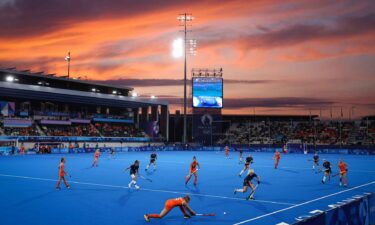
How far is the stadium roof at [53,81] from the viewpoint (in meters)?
72.2

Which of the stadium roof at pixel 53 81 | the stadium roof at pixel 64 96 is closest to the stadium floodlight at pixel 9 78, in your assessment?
the stadium roof at pixel 53 81

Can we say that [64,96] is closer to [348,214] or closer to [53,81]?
[53,81]

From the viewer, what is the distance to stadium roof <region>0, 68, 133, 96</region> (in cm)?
7218

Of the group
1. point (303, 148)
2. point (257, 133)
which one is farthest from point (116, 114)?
point (303, 148)

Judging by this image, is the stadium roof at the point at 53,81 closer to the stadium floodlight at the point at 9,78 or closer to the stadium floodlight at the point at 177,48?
the stadium floodlight at the point at 9,78

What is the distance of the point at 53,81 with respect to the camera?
268 ft

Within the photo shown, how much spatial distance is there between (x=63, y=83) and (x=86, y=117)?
9669 mm

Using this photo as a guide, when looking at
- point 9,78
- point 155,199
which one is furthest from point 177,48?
point 155,199

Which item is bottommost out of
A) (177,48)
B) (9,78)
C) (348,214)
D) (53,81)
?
(348,214)

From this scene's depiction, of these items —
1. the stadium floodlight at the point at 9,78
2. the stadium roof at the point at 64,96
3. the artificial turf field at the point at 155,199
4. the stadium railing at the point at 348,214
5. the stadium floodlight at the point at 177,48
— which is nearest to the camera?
the stadium railing at the point at 348,214

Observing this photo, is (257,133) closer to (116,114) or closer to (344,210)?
(116,114)

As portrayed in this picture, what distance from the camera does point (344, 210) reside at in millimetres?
9711

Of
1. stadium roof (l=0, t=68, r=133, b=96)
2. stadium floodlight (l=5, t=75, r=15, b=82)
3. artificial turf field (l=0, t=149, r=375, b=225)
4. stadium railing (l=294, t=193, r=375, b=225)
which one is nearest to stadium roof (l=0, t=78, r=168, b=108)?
stadium floodlight (l=5, t=75, r=15, b=82)

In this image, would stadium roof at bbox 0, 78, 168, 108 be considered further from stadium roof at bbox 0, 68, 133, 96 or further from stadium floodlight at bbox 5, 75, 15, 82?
stadium roof at bbox 0, 68, 133, 96
